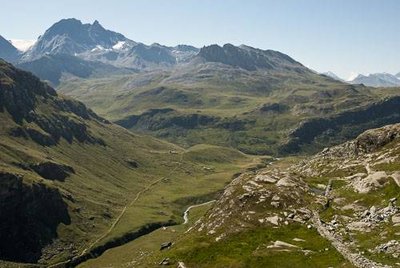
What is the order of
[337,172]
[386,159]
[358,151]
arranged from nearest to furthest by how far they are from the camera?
[386,159] → [337,172] → [358,151]

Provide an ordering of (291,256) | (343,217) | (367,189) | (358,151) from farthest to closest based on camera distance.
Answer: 1. (358,151)
2. (367,189)
3. (343,217)
4. (291,256)

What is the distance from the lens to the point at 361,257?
81.9 metres

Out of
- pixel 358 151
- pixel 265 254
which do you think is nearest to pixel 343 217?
pixel 265 254

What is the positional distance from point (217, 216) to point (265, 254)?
3071 centimetres

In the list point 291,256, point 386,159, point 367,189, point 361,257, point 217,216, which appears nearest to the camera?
point 361,257

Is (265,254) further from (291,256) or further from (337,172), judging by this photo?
(337,172)

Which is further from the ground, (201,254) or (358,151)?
(358,151)

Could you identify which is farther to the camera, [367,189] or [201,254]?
[367,189]

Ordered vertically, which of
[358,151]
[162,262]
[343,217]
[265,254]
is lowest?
[162,262]

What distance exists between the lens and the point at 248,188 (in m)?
130

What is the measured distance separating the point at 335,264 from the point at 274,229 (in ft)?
80.2

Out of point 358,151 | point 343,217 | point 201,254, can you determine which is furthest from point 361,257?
point 358,151

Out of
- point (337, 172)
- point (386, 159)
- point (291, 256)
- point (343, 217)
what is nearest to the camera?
point (291, 256)

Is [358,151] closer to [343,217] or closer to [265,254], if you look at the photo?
[343,217]
